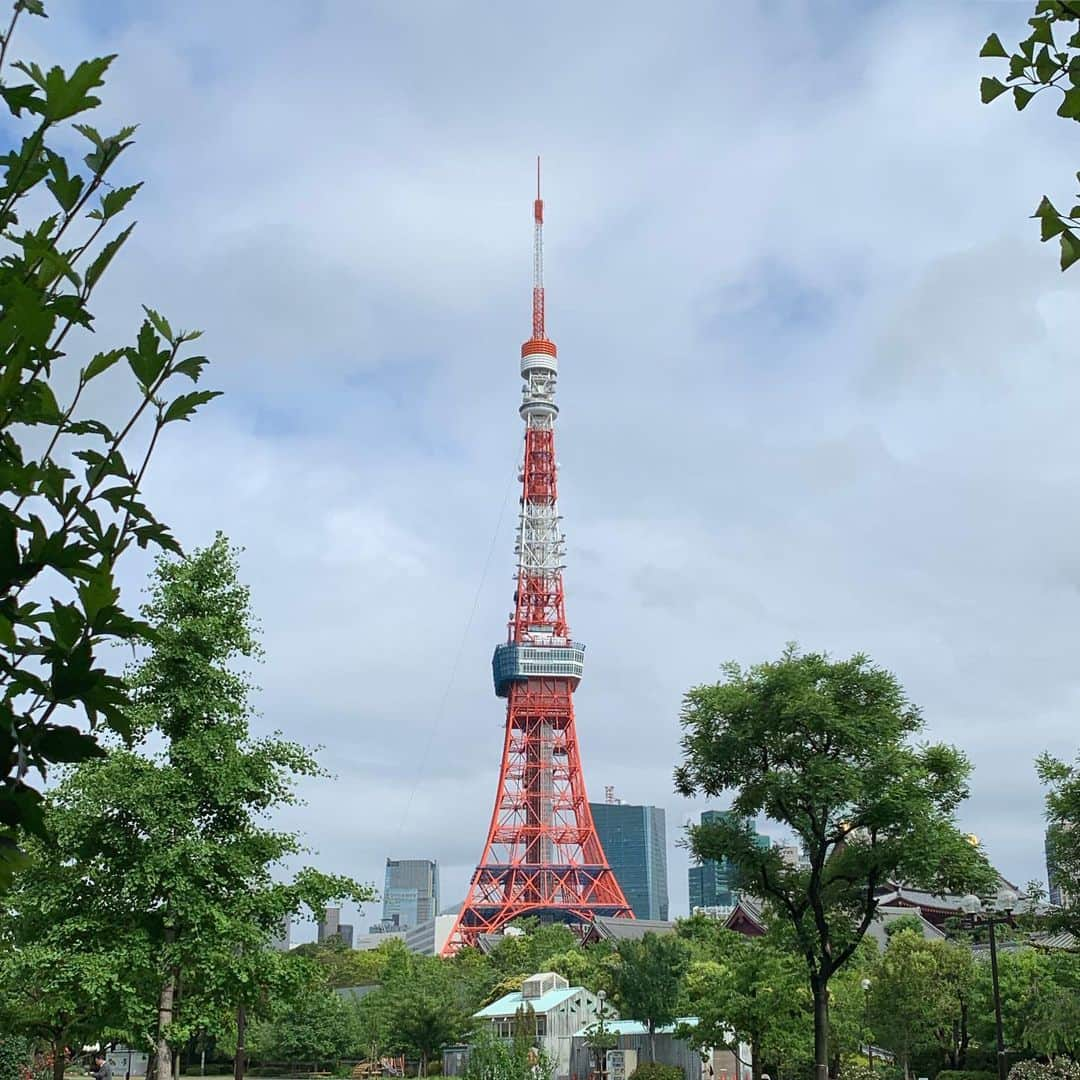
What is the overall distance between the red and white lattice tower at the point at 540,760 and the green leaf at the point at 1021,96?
8268 centimetres

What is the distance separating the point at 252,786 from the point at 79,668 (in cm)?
1744

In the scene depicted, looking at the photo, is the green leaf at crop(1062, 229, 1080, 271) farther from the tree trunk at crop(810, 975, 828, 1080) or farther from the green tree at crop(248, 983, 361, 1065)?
the green tree at crop(248, 983, 361, 1065)

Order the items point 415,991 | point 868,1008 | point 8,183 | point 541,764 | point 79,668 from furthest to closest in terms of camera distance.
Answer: point 541,764, point 415,991, point 868,1008, point 8,183, point 79,668

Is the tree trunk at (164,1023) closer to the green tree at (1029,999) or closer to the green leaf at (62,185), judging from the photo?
the green leaf at (62,185)

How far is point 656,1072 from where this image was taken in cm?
3928

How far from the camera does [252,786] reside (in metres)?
19.3

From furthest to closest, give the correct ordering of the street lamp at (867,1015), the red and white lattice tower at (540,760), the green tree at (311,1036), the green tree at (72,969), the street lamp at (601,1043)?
the red and white lattice tower at (540,760) < the green tree at (311,1036) < the street lamp at (601,1043) < the street lamp at (867,1015) < the green tree at (72,969)

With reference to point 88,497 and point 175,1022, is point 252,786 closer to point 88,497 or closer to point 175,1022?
point 175,1022

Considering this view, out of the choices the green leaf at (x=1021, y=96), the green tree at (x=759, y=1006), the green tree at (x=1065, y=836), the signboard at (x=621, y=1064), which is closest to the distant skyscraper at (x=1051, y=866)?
the green tree at (x=1065, y=836)

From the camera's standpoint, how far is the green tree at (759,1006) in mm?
32219

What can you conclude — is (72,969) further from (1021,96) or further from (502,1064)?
(1021,96)

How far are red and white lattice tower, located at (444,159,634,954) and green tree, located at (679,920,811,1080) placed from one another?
48220mm

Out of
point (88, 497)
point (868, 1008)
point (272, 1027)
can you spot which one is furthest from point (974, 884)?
point (272, 1027)

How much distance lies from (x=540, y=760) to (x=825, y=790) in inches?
2539
